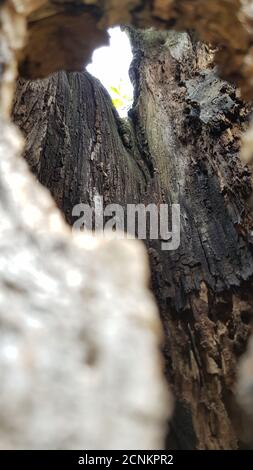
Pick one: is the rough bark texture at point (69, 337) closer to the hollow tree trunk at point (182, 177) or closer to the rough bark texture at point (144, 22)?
the rough bark texture at point (144, 22)

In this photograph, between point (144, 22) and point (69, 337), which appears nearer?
point (69, 337)

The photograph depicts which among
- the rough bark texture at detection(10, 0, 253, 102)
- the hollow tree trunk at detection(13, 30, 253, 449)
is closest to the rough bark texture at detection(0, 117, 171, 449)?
the rough bark texture at detection(10, 0, 253, 102)

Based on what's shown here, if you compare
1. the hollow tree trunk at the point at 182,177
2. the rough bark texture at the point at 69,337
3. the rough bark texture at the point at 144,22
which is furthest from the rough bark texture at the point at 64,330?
the hollow tree trunk at the point at 182,177

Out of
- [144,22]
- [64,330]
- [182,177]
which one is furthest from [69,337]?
[182,177]

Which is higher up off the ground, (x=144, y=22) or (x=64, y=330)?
(x=144, y=22)

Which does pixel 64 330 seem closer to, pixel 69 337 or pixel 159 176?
pixel 69 337

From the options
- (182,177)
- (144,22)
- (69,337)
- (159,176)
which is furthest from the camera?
(159,176)

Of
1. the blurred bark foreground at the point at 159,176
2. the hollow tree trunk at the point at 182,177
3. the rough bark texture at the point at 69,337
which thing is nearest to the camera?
the rough bark texture at the point at 69,337

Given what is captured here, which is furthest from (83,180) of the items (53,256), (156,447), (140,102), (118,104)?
(118,104)
